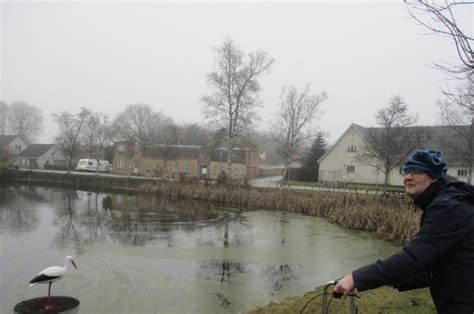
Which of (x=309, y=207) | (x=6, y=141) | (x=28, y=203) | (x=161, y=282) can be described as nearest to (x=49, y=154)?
(x=6, y=141)

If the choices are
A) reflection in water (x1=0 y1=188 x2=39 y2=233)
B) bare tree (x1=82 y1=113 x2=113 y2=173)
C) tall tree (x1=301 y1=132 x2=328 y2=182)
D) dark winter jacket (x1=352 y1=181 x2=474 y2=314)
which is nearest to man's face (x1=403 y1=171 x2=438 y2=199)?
dark winter jacket (x1=352 y1=181 x2=474 y2=314)

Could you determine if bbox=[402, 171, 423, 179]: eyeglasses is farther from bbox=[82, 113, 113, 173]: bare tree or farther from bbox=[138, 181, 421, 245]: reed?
bbox=[82, 113, 113, 173]: bare tree

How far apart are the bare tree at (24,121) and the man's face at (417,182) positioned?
88.6 metres

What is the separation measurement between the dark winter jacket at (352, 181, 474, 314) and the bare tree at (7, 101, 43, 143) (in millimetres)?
88764

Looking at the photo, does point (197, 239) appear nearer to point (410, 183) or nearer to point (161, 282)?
point (161, 282)

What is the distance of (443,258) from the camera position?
6.68 ft

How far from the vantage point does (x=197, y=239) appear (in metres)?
13.2

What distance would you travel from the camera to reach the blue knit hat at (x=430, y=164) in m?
2.20

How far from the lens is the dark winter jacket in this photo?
1950 mm

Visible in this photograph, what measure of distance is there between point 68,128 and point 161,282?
41723mm

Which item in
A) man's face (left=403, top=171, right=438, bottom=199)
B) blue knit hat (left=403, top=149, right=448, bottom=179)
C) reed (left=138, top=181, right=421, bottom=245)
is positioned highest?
blue knit hat (left=403, top=149, right=448, bottom=179)

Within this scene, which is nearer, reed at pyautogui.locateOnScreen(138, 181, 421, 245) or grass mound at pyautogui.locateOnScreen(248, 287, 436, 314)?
grass mound at pyautogui.locateOnScreen(248, 287, 436, 314)

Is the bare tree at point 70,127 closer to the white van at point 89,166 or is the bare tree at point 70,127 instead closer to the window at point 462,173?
the white van at point 89,166

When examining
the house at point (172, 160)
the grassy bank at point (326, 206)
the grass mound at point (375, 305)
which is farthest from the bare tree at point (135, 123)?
the grass mound at point (375, 305)
